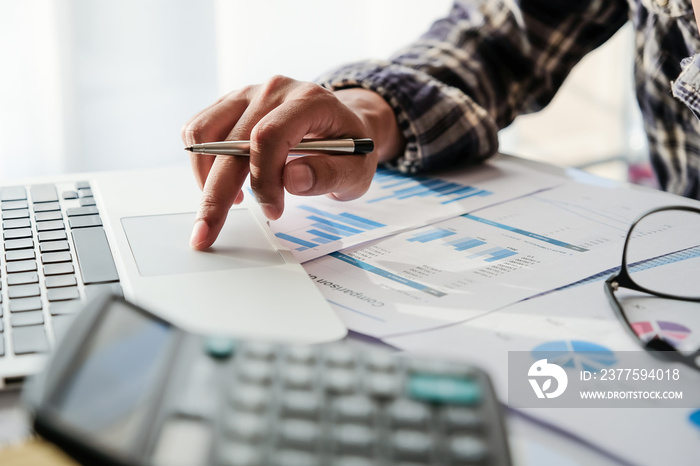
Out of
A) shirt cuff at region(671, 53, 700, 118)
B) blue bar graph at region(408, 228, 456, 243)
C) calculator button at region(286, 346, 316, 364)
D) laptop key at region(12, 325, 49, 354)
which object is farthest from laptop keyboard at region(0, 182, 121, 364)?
shirt cuff at region(671, 53, 700, 118)

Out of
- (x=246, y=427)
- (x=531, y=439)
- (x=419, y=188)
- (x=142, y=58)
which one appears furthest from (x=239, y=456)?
(x=142, y=58)

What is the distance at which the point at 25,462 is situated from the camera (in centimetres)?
30

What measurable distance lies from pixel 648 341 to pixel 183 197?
1.33 ft

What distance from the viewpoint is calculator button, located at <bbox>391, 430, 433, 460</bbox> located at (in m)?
0.27

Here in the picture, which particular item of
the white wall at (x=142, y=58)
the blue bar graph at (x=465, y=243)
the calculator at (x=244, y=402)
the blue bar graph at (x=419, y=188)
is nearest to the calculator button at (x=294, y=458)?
the calculator at (x=244, y=402)

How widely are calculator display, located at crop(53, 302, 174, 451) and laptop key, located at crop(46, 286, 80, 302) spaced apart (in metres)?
0.11

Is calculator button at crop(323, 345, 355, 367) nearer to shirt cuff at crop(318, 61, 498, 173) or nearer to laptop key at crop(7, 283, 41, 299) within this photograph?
laptop key at crop(7, 283, 41, 299)

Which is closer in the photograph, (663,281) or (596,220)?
(663,281)

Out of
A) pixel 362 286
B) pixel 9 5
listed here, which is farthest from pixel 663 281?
pixel 9 5

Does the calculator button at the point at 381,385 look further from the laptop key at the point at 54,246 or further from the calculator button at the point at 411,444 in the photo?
the laptop key at the point at 54,246

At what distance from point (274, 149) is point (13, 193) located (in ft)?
0.80

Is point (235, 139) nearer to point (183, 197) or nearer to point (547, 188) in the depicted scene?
point (183, 197)

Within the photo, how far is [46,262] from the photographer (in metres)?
0.47

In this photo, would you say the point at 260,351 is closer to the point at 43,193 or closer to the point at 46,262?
the point at 46,262
